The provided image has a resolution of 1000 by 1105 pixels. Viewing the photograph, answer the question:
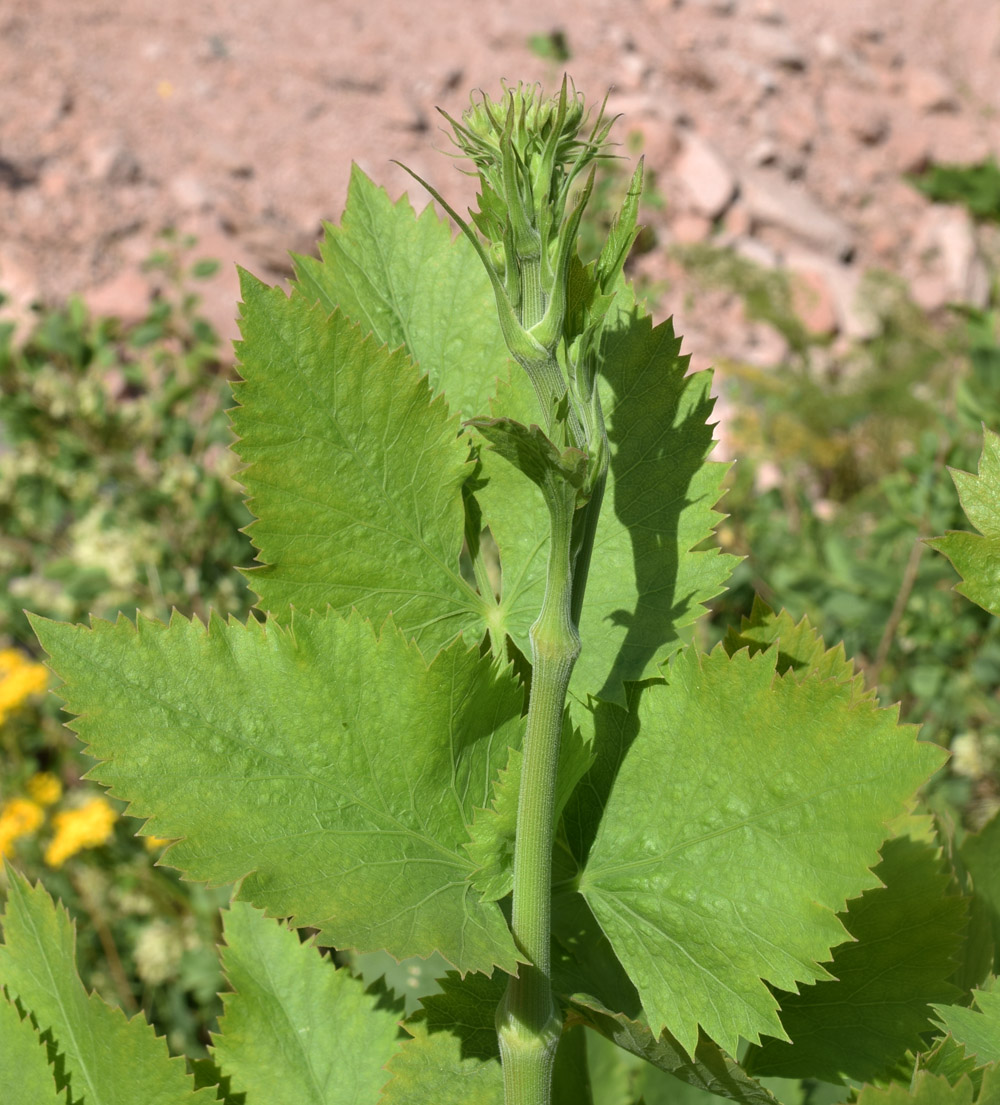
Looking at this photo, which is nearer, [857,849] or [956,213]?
[857,849]

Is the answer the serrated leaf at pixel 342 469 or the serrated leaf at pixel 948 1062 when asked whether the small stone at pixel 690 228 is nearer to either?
the serrated leaf at pixel 342 469

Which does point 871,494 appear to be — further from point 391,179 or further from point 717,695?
point 717,695

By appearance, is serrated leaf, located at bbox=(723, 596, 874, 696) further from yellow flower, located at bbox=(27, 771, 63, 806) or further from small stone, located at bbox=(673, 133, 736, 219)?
small stone, located at bbox=(673, 133, 736, 219)

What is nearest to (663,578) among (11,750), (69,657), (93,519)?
(69,657)

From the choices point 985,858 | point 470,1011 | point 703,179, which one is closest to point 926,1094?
point 470,1011

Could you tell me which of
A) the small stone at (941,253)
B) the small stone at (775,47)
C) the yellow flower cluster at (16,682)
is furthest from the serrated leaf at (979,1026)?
the small stone at (775,47)

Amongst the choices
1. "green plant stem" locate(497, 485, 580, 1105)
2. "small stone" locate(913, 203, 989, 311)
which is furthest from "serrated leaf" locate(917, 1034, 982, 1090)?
"small stone" locate(913, 203, 989, 311)

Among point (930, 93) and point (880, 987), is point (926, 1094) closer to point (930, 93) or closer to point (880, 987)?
point (880, 987)
